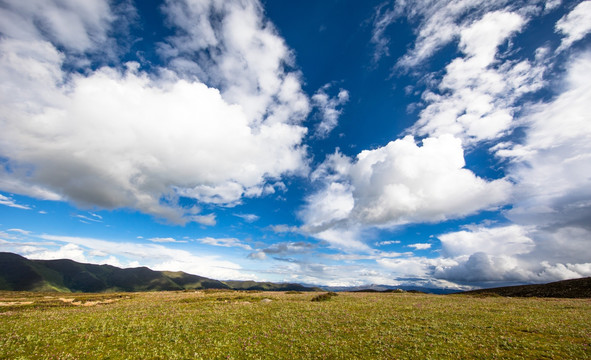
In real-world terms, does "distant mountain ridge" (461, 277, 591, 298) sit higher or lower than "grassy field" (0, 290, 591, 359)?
higher

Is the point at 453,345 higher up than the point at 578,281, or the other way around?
the point at 578,281

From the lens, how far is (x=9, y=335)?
69.2 feet

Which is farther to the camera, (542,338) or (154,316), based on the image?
(154,316)

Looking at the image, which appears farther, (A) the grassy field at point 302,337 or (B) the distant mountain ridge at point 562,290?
(B) the distant mountain ridge at point 562,290

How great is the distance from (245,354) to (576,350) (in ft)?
80.5

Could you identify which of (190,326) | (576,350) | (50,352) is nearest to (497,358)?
(576,350)

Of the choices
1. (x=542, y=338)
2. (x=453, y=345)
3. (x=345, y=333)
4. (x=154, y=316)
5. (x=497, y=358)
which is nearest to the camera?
(x=497, y=358)

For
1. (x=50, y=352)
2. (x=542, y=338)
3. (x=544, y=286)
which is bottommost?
(x=50, y=352)

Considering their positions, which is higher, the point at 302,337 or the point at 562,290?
the point at 562,290

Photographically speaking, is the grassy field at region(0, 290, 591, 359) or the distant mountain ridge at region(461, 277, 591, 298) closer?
the grassy field at region(0, 290, 591, 359)

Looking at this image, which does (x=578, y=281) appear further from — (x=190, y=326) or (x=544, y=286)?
(x=190, y=326)

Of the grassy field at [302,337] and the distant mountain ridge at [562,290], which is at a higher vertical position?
the distant mountain ridge at [562,290]

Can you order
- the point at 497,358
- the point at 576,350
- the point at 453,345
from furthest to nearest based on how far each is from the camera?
the point at 453,345 < the point at 576,350 < the point at 497,358

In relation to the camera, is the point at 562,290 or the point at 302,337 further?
the point at 562,290
